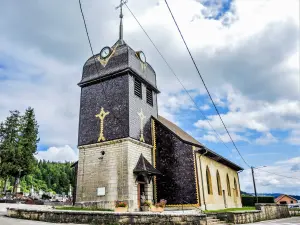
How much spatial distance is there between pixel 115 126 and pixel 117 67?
4644 mm

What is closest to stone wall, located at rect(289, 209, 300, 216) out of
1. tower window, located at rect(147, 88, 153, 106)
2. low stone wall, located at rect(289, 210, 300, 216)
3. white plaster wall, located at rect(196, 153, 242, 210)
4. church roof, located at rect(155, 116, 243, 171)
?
low stone wall, located at rect(289, 210, 300, 216)

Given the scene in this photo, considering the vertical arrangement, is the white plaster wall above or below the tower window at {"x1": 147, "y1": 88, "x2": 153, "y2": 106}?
below

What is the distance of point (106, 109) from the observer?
63.7 feet

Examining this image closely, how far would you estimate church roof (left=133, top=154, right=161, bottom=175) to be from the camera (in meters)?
17.0

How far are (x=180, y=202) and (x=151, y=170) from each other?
9.49 ft

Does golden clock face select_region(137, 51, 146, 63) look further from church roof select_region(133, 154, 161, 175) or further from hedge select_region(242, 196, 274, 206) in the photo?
hedge select_region(242, 196, 274, 206)

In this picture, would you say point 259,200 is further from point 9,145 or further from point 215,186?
point 9,145

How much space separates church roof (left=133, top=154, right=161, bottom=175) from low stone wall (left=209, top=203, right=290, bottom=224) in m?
5.50

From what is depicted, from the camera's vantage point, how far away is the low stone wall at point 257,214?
12.6m

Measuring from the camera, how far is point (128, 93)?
1875cm

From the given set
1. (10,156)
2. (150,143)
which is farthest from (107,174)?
(10,156)

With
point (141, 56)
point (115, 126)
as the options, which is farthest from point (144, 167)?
point (141, 56)

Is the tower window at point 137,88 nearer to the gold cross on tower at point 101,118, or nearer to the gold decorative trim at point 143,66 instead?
the gold decorative trim at point 143,66

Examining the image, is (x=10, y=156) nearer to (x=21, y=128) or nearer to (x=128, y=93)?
(x=21, y=128)
